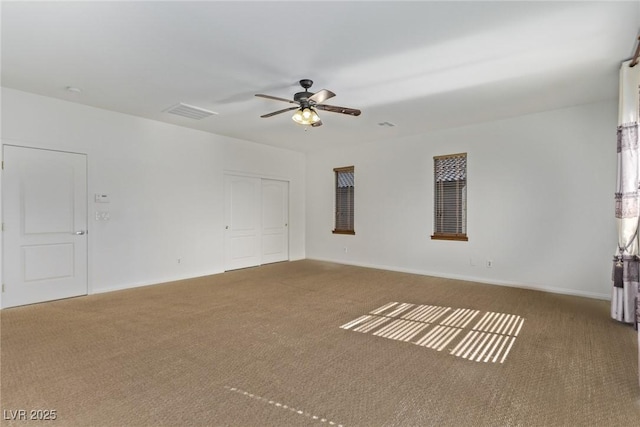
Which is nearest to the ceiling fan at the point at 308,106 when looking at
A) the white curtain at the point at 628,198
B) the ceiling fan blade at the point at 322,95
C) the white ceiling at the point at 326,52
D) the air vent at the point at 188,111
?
the ceiling fan blade at the point at 322,95

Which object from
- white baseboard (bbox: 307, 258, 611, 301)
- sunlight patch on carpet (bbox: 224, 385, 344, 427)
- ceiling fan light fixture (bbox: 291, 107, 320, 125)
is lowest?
sunlight patch on carpet (bbox: 224, 385, 344, 427)

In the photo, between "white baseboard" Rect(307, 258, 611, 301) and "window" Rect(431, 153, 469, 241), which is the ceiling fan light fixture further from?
"white baseboard" Rect(307, 258, 611, 301)

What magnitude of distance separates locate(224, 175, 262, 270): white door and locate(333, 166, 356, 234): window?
1922 mm

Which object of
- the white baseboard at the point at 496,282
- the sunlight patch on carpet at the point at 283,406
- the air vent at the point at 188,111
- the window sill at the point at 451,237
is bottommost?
the sunlight patch on carpet at the point at 283,406

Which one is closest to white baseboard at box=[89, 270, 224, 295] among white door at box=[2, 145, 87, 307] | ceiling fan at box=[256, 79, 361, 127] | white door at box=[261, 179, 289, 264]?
white door at box=[2, 145, 87, 307]

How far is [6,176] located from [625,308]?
7595 mm

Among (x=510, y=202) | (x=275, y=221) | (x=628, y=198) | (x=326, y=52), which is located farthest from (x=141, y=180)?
(x=628, y=198)

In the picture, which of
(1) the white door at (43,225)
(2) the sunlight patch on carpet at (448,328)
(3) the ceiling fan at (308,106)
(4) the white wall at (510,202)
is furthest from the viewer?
(4) the white wall at (510,202)

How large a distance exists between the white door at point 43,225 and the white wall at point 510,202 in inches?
205

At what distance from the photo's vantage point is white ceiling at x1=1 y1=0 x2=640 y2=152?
2523 mm

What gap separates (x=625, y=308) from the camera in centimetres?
350

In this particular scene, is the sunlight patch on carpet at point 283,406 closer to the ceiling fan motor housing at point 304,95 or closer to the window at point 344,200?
the ceiling fan motor housing at point 304,95

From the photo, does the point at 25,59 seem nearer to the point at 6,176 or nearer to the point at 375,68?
the point at 6,176

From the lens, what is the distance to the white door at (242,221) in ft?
22.2
